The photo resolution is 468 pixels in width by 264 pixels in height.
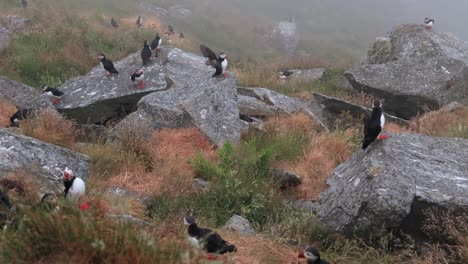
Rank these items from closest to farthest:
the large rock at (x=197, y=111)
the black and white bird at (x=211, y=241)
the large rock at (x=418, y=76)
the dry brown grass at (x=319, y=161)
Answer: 1. the black and white bird at (x=211, y=241)
2. the dry brown grass at (x=319, y=161)
3. the large rock at (x=197, y=111)
4. the large rock at (x=418, y=76)

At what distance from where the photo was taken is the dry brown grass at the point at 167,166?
787 cm

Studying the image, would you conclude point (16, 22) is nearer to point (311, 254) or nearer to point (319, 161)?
point (319, 161)

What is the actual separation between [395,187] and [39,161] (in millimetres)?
4601

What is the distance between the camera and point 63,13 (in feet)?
72.7

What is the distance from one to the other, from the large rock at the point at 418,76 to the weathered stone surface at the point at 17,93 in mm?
8203

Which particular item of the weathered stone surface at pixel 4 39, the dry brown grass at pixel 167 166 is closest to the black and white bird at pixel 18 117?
the dry brown grass at pixel 167 166

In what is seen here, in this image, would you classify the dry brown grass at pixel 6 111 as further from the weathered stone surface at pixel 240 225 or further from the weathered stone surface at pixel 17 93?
the weathered stone surface at pixel 240 225

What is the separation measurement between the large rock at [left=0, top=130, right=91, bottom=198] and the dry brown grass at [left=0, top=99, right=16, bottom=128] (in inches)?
116

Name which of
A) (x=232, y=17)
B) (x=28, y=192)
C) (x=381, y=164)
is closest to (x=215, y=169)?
(x=381, y=164)

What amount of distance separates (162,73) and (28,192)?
7176mm

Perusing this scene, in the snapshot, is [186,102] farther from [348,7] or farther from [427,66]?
[348,7]

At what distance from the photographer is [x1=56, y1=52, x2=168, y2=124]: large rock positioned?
1139cm

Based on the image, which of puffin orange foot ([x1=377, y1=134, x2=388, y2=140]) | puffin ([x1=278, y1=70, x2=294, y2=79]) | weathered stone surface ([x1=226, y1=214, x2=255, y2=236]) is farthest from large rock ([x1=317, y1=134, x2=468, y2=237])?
puffin ([x1=278, y1=70, x2=294, y2=79])

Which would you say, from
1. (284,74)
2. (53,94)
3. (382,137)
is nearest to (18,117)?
(53,94)
